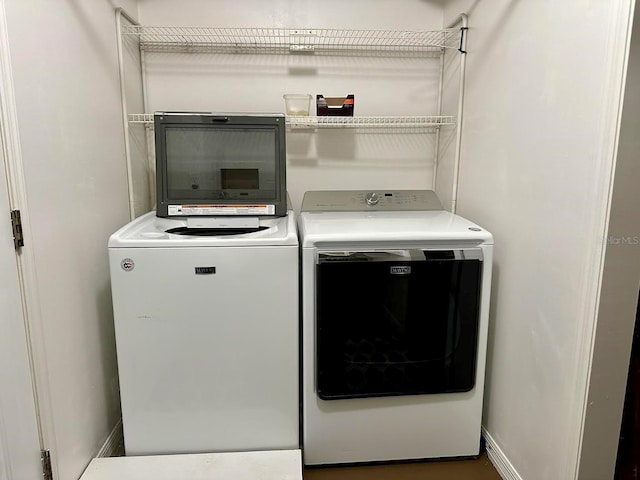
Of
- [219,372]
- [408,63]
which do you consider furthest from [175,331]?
[408,63]

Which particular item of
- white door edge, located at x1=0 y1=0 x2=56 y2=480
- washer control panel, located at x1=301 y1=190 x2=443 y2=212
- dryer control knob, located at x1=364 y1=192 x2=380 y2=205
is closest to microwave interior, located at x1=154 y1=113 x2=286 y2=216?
washer control panel, located at x1=301 y1=190 x2=443 y2=212

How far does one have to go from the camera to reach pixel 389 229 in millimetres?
1837

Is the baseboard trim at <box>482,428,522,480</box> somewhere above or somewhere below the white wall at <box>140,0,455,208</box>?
below

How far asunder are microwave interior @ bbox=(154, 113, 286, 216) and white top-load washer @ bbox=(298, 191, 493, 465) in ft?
1.00

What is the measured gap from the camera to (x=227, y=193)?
6.77 ft

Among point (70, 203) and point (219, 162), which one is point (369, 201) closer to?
point (219, 162)

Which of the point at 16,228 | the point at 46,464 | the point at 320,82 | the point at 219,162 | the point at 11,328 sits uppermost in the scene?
the point at 320,82

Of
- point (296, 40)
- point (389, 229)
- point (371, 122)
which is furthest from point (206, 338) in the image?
point (296, 40)

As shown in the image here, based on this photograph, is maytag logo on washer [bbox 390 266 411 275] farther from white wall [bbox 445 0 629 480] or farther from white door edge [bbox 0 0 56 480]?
white door edge [bbox 0 0 56 480]

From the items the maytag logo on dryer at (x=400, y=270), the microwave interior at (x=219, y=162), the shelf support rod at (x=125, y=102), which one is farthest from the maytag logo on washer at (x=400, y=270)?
the shelf support rod at (x=125, y=102)

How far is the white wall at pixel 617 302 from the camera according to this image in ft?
3.96

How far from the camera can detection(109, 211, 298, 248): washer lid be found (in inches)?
66.6

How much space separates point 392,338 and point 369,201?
0.78 m

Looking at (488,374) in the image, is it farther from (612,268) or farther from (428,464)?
(612,268)
